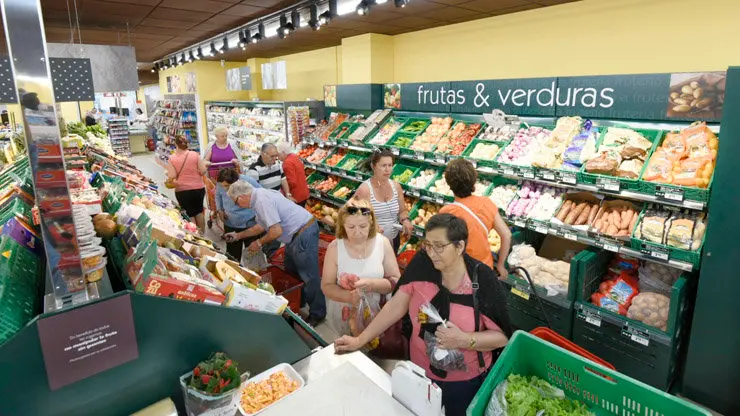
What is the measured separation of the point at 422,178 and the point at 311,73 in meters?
5.85

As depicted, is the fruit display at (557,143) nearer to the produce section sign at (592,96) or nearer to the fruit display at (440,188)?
the produce section sign at (592,96)

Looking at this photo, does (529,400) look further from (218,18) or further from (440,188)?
(218,18)

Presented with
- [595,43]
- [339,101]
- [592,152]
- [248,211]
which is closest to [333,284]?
[248,211]

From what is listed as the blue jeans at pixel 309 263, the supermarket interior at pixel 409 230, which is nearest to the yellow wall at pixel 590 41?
the supermarket interior at pixel 409 230

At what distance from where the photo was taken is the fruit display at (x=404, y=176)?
227 inches

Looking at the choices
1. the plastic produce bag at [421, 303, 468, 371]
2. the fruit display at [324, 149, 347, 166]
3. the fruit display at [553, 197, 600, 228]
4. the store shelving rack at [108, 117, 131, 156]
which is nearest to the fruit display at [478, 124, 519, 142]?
the fruit display at [553, 197, 600, 228]

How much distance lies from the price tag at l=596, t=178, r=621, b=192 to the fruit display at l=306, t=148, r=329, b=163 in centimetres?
460

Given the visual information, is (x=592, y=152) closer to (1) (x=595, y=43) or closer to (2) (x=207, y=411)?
(1) (x=595, y=43)

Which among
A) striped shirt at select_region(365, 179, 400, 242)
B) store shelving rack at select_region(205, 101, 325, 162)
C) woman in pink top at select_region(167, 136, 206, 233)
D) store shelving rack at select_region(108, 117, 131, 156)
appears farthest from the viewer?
store shelving rack at select_region(108, 117, 131, 156)

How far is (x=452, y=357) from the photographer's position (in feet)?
6.51

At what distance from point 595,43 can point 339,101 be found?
13.0ft

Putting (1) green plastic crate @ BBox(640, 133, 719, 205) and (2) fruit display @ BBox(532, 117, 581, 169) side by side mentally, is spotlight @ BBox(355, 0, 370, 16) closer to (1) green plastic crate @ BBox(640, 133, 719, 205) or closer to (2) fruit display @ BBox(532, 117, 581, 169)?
(2) fruit display @ BBox(532, 117, 581, 169)

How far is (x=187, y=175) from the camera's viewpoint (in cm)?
655

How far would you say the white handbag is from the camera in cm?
161
